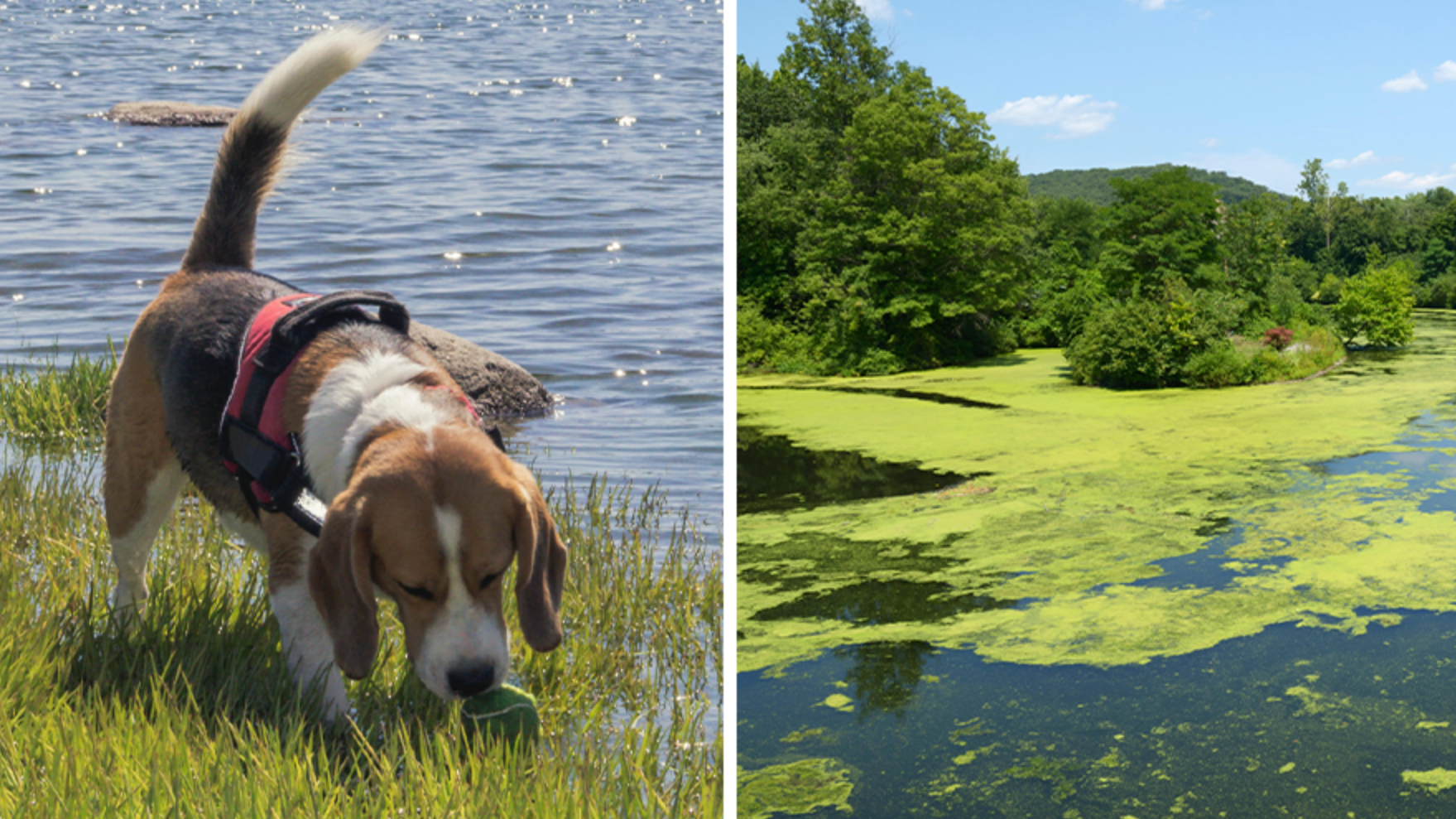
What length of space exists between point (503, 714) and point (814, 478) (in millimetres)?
10281

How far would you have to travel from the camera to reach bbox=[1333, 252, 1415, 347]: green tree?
2175cm

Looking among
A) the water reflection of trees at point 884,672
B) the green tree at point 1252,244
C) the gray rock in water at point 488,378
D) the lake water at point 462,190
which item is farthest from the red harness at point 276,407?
the green tree at point 1252,244

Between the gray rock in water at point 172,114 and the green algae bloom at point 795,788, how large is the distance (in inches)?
311

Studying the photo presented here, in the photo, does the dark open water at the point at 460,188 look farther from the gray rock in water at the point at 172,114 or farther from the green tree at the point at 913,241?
the green tree at the point at 913,241

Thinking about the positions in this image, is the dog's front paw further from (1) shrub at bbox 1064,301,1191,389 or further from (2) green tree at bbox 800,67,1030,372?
(2) green tree at bbox 800,67,1030,372

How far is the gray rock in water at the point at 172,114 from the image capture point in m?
10.1

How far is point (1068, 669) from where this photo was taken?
238 inches

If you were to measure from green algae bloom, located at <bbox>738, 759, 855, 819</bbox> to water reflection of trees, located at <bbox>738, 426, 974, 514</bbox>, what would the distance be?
5581 mm

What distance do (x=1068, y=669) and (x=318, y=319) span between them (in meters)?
5.03

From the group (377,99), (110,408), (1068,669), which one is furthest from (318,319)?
(377,99)

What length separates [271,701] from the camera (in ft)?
6.56

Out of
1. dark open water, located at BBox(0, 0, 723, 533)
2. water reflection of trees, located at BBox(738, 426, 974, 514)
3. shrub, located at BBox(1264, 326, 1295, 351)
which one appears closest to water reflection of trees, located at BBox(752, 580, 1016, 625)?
dark open water, located at BBox(0, 0, 723, 533)

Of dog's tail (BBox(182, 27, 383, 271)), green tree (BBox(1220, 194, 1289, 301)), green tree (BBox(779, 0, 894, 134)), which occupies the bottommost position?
dog's tail (BBox(182, 27, 383, 271))

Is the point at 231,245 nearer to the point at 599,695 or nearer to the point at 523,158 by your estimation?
the point at 599,695
